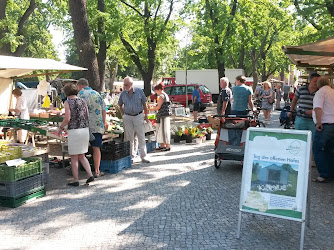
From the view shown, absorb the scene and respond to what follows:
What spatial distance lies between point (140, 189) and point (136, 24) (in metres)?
20.8

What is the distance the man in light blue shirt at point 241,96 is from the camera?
8.84 meters

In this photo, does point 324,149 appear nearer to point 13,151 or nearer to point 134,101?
point 134,101

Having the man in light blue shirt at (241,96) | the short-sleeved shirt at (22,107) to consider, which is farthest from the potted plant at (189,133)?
the short-sleeved shirt at (22,107)

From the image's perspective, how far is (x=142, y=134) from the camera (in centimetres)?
861

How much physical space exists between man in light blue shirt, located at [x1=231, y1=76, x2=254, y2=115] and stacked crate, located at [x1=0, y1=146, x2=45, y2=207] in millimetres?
4763

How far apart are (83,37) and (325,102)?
6941 millimetres

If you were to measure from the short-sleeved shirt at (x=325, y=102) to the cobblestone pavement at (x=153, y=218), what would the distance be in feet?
3.98

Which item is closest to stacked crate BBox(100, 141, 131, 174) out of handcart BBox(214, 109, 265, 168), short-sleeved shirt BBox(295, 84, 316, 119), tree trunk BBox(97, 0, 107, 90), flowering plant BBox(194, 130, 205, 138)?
handcart BBox(214, 109, 265, 168)

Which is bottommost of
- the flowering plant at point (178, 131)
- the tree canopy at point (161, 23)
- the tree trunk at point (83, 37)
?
the flowering plant at point (178, 131)

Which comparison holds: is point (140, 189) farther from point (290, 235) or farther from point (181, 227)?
point (290, 235)

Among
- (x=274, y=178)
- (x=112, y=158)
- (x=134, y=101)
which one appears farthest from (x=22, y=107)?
(x=274, y=178)

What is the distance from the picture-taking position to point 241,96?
8.86 metres

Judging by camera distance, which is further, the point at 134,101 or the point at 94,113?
the point at 134,101

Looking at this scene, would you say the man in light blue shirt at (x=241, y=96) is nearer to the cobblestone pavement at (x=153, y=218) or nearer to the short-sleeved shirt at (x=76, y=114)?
the cobblestone pavement at (x=153, y=218)
